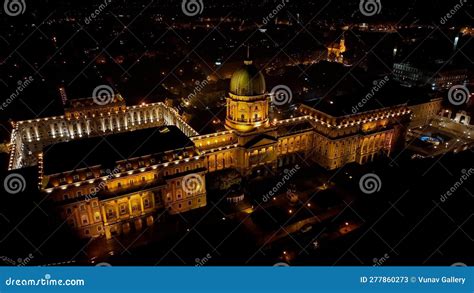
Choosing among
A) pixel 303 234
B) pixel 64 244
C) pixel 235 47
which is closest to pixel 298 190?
pixel 303 234

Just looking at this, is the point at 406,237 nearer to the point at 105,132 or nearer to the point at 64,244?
the point at 64,244

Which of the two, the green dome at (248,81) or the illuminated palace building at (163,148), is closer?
the illuminated palace building at (163,148)

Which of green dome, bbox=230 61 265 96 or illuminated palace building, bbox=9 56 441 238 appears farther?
green dome, bbox=230 61 265 96

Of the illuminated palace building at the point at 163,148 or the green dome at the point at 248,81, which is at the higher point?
the green dome at the point at 248,81

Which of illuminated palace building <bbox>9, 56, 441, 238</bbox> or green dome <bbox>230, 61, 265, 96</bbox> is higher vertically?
Answer: green dome <bbox>230, 61, 265, 96</bbox>
